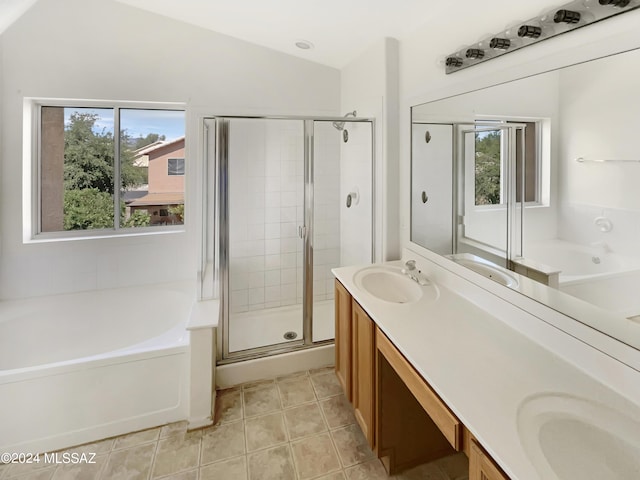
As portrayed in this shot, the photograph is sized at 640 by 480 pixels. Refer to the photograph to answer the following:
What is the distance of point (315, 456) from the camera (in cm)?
170

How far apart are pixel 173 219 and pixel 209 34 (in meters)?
1.62

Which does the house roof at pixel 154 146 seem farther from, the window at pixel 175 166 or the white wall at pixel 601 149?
the white wall at pixel 601 149

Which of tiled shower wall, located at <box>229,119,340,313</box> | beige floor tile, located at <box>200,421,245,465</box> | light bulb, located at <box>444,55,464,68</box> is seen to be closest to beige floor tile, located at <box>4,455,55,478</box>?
beige floor tile, located at <box>200,421,245,465</box>

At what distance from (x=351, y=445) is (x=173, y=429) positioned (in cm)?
105

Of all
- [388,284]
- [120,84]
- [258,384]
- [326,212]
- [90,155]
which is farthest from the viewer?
[326,212]

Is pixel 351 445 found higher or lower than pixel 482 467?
lower

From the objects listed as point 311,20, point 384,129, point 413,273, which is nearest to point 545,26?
point 384,129

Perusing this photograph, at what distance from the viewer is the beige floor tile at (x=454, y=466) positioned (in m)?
1.59

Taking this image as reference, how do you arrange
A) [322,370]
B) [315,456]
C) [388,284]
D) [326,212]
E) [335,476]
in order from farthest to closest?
[326,212] → [322,370] → [388,284] → [315,456] → [335,476]

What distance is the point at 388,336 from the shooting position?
1358 millimetres

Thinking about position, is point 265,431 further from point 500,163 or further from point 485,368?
point 500,163

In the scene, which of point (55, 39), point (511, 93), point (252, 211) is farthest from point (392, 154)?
point (55, 39)

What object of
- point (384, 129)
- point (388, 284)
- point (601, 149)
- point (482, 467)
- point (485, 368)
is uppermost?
point (384, 129)

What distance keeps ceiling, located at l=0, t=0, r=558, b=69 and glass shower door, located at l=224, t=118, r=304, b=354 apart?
2.17ft
